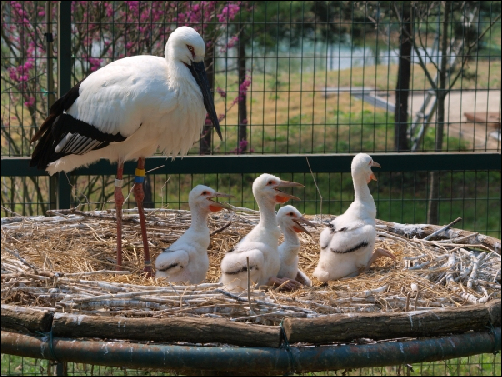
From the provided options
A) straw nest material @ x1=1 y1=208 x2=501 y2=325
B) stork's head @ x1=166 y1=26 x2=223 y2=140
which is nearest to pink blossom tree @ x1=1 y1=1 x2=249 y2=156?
straw nest material @ x1=1 y1=208 x2=501 y2=325

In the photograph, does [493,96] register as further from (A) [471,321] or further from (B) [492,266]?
(A) [471,321]

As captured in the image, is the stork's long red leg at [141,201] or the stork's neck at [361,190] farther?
the stork's long red leg at [141,201]

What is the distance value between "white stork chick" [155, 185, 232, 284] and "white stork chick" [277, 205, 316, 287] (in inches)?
18.0

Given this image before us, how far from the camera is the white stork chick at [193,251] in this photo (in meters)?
5.40

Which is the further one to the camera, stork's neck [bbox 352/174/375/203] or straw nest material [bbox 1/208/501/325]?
stork's neck [bbox 352/174/375/203]

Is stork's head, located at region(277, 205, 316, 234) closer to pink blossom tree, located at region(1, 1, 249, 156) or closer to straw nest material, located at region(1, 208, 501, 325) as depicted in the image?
straw nest material, located at region(1, 208, 501, 325)

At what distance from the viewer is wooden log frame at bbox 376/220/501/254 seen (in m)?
6.12

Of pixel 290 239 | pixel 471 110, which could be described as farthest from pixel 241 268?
pixel 471 110

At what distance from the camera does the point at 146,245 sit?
598cm

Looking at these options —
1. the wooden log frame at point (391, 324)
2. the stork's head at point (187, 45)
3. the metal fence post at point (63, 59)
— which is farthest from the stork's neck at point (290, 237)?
the metal fence post at point (63, 59)

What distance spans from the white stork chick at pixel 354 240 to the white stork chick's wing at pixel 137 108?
3.57 ft

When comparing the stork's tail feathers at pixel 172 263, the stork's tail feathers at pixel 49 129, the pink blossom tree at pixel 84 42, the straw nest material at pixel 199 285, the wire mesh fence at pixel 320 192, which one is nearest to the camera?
the straw nest material at pixel 199 285

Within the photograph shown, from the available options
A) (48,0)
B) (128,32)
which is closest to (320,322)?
(48,0)

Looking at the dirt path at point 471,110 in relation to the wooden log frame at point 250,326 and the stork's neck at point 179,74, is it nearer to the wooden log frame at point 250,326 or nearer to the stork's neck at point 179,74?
the stork's neck at point 179,74
